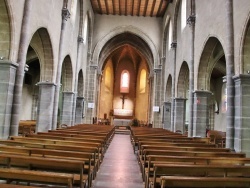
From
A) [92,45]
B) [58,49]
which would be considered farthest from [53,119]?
[92,45]

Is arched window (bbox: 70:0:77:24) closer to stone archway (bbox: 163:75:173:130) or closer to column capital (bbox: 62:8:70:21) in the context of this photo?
column capital (bbox: 62:8:70:21)

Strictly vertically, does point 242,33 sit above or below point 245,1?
below

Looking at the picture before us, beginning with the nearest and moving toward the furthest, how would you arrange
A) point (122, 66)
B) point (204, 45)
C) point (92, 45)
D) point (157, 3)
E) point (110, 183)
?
point (110, 183) < point (204, 45) < point (157, 3) < point (92, 45) < point (122, 66)


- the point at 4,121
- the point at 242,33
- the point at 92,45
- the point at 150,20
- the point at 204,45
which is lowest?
the point at 4,121

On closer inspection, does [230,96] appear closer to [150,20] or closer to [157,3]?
[157,3]

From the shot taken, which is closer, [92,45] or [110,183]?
[110,183]

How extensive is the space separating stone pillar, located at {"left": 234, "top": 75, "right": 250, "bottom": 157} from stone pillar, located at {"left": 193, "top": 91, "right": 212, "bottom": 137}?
4.20 meters

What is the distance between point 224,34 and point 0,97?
877 centimetres

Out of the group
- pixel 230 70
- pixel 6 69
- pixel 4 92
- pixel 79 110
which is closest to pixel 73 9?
pixel 79 110

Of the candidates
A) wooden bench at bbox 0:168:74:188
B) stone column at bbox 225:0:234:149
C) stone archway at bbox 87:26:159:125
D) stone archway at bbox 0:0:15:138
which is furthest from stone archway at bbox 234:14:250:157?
stone archway at bbox 87:26:159:125

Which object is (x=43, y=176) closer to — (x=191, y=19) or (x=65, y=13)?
(x=65, y=13)

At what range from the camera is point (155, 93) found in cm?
2295

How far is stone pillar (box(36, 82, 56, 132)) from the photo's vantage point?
487 inches

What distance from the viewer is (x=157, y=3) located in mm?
20688
